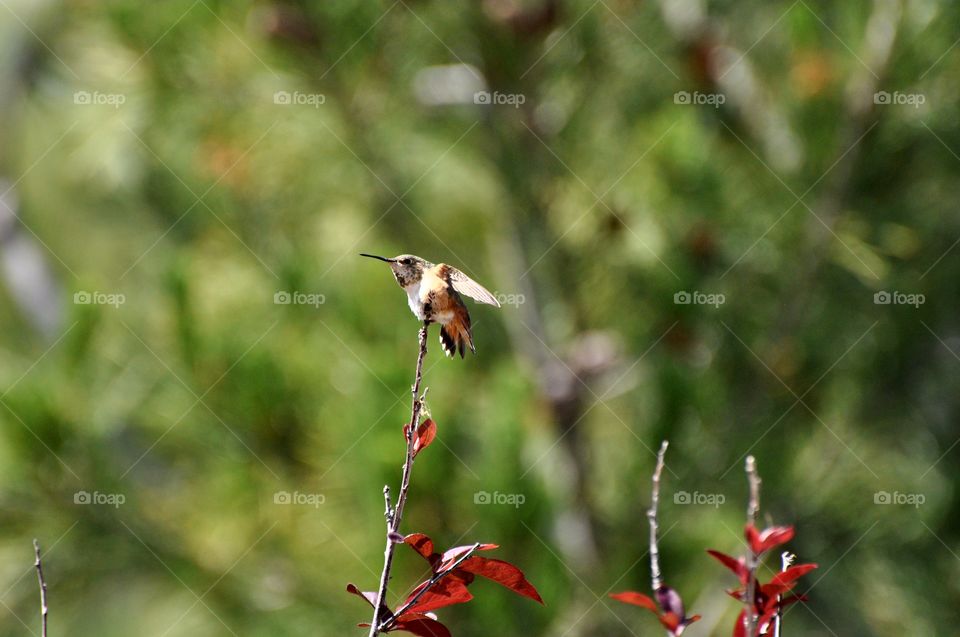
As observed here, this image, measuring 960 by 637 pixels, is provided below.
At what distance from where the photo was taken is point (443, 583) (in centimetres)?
112

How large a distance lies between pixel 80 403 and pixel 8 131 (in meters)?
4.89

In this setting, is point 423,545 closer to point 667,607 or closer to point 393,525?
point 393,525

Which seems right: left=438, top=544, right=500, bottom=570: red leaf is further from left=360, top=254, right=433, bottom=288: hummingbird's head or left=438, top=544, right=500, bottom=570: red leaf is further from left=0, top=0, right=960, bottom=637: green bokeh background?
left=0, top=0, right=960, bottom=637: green bokeh background

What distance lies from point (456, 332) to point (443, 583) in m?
0.42

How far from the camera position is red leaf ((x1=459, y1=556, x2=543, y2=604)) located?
3.51ft

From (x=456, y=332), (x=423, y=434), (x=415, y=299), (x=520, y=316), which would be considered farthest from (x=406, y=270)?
(x=520, y=316)

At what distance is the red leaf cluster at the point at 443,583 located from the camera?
1.07 meters

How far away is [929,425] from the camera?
3.64m

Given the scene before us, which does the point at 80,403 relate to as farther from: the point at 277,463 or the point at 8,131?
the point at 8,131

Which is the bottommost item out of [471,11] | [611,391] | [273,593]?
[273,593]

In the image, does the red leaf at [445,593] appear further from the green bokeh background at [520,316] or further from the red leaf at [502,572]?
the green bokeh background at [520,316]

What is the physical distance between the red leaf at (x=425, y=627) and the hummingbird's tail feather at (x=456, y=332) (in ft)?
1.32

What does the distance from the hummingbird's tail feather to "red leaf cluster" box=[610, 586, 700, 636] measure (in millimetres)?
477

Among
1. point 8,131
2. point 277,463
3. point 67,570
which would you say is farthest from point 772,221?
point 8,131
